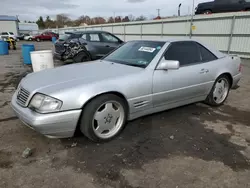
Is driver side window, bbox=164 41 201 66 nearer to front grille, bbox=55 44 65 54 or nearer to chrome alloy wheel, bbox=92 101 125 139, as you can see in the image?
chrome alloy wheel, bbox=92 101 125 139

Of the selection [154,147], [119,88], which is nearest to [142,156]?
[154,147]

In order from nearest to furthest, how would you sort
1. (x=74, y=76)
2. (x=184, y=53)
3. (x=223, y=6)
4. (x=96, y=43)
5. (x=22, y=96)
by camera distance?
(x=22, y=96) < (x=74, y=76) < (x=184, y=53) < (x=96, y=43) < (x=223, y=6)

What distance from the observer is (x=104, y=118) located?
2891 millimetres

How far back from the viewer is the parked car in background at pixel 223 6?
12414 mm

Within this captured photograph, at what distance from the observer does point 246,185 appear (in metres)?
2.17

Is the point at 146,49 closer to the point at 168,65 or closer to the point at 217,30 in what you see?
the point at 168,65

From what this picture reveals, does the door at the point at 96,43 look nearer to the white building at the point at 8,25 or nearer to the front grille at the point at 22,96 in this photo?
the front grille at the point at 22,96

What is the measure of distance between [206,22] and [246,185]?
12.2 meters

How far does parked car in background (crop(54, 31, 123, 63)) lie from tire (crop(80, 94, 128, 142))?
20.3 feet

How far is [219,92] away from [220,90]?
0.05 meters

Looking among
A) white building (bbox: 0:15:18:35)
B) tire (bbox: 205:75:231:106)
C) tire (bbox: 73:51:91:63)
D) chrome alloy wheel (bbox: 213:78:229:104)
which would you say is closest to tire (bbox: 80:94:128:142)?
tire (bbox: 205:75:231:106)

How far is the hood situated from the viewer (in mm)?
2749

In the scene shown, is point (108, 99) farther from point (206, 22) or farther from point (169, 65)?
point (206, 22)

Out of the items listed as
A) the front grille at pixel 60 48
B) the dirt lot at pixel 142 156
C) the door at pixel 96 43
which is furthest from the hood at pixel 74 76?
the front grille at pixel 60 48
